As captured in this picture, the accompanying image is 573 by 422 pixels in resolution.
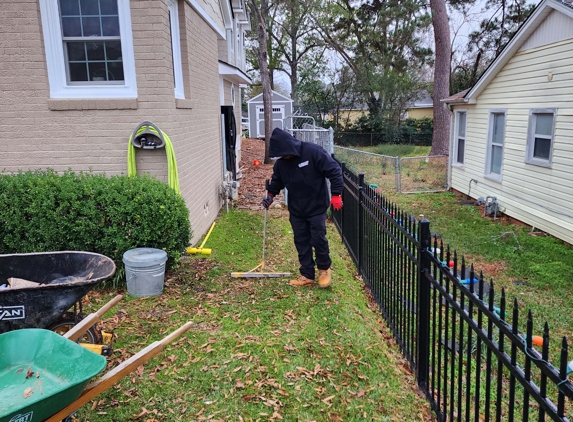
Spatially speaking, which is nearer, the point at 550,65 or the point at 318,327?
the point at 318,327

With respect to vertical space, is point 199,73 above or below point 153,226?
above

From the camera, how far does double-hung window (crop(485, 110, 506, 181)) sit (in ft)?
40.0

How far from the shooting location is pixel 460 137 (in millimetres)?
15070

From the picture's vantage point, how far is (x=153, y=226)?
5.52 metres

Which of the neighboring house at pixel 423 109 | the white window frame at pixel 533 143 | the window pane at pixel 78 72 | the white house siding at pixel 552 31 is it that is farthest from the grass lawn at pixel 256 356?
the neighboring house at pixel 423 109

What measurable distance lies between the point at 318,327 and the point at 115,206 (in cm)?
271

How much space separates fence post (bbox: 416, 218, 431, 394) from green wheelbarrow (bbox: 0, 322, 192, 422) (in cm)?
187

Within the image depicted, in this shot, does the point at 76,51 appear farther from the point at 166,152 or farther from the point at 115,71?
the point at 166,152

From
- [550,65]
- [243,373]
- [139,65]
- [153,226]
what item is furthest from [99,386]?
[550,65]

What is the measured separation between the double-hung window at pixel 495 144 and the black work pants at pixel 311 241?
27.4 ft

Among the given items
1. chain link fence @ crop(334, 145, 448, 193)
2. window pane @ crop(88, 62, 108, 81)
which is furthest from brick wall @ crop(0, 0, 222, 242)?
chain link fence @ crop(334, 145, 448, 193)

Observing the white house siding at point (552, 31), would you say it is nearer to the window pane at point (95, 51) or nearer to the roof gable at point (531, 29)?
the roof gable at point (531, 29)

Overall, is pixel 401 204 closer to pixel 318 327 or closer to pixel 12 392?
pixel 318 327

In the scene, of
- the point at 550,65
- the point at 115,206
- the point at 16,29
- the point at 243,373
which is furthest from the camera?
the point at 550,65
